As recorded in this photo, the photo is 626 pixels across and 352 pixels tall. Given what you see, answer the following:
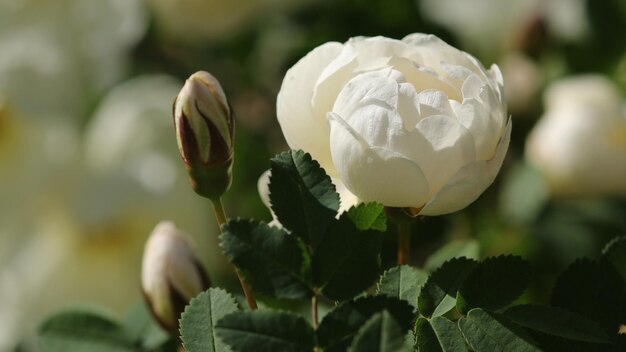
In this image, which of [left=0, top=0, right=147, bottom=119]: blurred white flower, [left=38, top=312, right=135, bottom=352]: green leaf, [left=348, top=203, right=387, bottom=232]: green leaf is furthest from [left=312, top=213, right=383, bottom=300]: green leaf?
[left=0, top=0, right=147, bottom=119]: blurred white flower

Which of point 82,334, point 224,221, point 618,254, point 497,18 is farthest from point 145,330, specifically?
point 497,18

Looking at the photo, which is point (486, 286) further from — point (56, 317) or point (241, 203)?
point (241, 203)

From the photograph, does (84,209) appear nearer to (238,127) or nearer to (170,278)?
(238,127)

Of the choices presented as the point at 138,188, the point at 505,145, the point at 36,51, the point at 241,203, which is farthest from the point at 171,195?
the point at 505,145

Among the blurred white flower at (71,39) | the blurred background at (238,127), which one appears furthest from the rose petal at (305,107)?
the blurred white flower at (71,39)

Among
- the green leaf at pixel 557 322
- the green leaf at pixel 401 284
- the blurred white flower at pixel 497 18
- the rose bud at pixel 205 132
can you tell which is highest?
the rose bud at pixel 205 132

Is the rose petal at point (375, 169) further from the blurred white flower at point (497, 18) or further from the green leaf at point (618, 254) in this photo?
A: the blurred white flower at point (497, 18)
